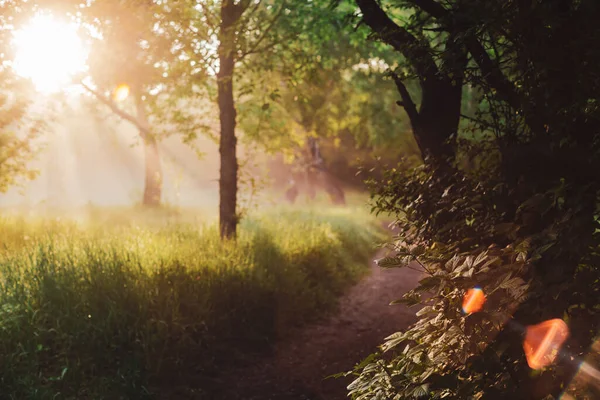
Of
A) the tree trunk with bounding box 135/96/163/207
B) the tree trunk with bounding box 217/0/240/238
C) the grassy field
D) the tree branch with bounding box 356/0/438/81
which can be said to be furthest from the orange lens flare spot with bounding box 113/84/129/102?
the tree branch with bounding box 356/0/438/81

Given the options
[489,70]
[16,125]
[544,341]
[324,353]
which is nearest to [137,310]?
[324,353]

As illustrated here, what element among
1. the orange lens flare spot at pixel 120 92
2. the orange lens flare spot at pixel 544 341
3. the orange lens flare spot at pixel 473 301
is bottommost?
the orange lens flare spot at pixel 544 341

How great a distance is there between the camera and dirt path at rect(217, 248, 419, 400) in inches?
233

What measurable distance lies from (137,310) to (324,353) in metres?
2.52

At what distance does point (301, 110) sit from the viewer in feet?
83.1

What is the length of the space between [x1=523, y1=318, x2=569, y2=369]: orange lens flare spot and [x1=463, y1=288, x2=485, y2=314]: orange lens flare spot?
29cm

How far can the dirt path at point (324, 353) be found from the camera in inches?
233

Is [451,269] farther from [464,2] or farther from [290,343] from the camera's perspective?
[290,343]

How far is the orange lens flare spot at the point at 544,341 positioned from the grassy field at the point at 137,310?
3952 millimetres

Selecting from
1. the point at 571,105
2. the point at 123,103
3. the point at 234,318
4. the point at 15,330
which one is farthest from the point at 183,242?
the point at 123,103

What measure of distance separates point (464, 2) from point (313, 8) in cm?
873

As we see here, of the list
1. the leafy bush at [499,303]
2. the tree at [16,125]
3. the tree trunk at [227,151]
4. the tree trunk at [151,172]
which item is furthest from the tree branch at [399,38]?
the tree trunk at [151,172]

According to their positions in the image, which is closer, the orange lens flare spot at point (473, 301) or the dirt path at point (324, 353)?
the orange lens flare spot at point (473, 301)

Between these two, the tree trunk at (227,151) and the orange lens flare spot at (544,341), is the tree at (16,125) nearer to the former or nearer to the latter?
the tree trunk at (227,151)
